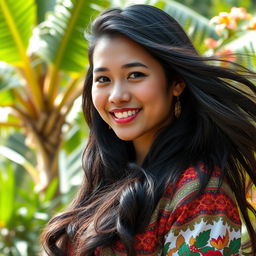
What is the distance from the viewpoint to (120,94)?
244 centimetres

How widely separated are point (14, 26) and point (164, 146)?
3030mm

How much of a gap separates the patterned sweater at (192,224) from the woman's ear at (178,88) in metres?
0.34

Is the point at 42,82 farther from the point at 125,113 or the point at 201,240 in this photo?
the point at 201,240

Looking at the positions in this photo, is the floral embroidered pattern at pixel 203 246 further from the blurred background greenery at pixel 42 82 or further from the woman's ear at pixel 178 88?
the blurred background greenery at pixel 42 82

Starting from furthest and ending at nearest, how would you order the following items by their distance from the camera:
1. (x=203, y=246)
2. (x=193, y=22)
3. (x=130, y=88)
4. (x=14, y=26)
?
(x=193, y=22) < (x=14, y=26) < (x=130, y=88) < (x=203, y=246)

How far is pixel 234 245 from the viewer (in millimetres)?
2250

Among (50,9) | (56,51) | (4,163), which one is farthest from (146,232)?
(4,163)

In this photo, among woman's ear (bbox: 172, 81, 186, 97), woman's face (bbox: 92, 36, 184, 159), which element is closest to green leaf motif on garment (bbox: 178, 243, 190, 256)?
woman's face (bbox: 92, 36, 184, 159)

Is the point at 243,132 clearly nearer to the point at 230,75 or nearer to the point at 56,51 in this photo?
the point at 230,75

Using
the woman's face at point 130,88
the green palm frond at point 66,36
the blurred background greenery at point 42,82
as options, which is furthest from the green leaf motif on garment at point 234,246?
the green palm frond at point 66,36

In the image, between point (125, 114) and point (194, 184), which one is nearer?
point (194, 184)

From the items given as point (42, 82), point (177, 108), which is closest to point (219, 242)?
point (177, 108)

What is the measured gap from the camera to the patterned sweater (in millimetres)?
2195

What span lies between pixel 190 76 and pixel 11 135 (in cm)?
665
